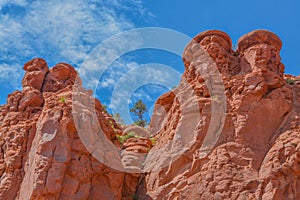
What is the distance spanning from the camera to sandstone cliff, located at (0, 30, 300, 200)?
1728cm

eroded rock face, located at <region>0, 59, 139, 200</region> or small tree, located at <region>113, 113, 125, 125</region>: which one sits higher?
small tree, located at <region>113, 113, 125, 125</region>

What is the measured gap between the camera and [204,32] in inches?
887

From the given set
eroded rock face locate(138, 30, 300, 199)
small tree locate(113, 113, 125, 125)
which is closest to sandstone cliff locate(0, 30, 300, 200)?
eroded rock face locate(138, 30, 300, 199)

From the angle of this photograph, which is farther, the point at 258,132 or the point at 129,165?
the point at 129,165

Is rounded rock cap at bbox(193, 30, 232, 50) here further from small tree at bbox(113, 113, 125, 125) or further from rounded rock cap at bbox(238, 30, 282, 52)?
small tree at bbox(113, 113, 125, 125)

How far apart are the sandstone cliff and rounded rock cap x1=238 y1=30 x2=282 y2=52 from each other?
2.0 inches

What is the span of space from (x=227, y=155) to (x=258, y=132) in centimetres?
180

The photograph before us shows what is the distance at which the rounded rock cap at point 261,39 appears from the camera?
71.6 ft

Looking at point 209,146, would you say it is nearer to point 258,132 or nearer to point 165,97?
point 258,132

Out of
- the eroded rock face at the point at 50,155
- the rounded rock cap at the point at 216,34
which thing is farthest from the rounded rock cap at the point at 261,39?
the eroded rock face at the point at 50,155

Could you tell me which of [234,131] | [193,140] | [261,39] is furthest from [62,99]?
[261,39]

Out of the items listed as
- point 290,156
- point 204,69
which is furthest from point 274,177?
point 204,69

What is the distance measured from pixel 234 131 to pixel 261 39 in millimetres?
5806

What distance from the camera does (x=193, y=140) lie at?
756 inches
